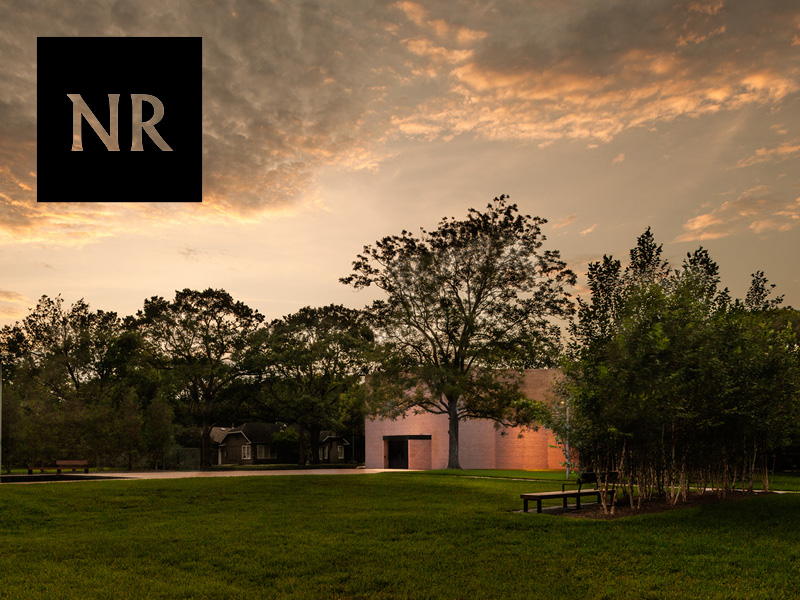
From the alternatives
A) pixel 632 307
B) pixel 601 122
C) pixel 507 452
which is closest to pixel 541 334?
pixel 507 452

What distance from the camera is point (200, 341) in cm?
5628

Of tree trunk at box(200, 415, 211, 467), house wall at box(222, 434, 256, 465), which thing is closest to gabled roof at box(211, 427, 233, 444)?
house wall at box(222, 434, 256, 465)

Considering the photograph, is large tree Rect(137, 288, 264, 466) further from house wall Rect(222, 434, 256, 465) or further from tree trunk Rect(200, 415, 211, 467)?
house wall Rect(222, 434, 256, 465)

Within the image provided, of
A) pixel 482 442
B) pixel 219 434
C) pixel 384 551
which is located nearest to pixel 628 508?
pixel 384 551

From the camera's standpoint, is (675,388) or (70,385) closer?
(675,388)

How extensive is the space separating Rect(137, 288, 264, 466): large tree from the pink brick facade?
13.2 metres

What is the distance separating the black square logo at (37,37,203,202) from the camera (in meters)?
8.84

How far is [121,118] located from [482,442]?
43.9 metres

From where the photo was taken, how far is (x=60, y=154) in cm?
918

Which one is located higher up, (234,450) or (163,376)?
(163,376)

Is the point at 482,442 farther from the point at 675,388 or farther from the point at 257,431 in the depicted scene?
the point at 675,388

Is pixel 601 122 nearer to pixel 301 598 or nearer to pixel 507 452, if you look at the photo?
pixel 301 598

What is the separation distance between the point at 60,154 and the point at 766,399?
16.9 metres

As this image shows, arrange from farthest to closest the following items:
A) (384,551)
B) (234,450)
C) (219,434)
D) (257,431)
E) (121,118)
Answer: (219,434) → (234,450) → (257,431) → (384,551) → (121,118)
